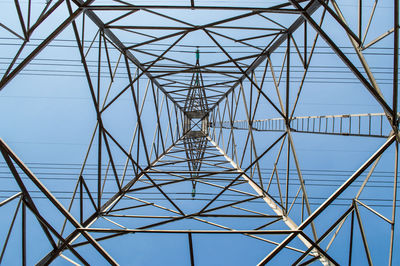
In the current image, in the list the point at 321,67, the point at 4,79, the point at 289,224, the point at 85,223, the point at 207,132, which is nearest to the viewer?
the point at 4,79

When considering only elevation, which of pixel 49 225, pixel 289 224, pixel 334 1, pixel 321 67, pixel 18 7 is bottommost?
pixel 289 224

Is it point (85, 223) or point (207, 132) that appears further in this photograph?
point (207, 132)

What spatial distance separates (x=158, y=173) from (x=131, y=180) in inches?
40.5

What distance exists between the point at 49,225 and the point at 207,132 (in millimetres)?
15976

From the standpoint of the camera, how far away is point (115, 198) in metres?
7.51

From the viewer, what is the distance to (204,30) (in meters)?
7.89

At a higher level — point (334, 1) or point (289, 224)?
point (334, 1)

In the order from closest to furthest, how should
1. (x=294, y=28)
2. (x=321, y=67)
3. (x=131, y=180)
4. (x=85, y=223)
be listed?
(x=85, y=223), (x=294, y=28), (x=131, y=180), (x=321, y=67)

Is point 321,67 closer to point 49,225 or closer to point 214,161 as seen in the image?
point 214,161

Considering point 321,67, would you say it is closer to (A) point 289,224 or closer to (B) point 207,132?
(B) point 207,132

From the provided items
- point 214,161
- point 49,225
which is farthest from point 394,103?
point 214,161

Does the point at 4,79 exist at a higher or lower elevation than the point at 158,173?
higher

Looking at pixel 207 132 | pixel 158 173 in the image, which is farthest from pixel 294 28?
pixel 207 132

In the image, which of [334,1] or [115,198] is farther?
[115,198]
